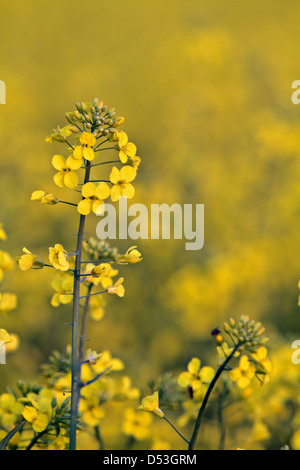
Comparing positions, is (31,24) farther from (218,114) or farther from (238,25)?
(218,114)

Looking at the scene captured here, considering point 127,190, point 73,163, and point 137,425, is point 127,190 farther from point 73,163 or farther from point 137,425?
point 137,425

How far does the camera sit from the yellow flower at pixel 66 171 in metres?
1.28

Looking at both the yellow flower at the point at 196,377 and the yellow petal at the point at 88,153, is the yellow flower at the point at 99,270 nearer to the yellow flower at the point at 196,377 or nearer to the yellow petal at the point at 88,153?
the yellow petal at the point at 88,153

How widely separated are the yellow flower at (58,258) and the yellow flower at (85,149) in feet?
0.79

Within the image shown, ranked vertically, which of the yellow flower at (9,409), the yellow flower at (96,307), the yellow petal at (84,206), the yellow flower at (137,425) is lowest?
the yellow flower at (137,425)

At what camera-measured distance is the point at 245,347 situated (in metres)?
1.33

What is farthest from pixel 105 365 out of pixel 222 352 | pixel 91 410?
pixel 222 352

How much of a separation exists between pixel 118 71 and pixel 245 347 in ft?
26.9

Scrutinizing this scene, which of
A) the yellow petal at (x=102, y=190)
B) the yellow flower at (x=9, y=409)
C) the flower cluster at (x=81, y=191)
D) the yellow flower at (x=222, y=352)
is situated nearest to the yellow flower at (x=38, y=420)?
the flower cluster at (x=81, y=191)

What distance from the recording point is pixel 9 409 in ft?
4.76

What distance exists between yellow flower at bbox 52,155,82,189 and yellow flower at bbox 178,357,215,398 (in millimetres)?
662

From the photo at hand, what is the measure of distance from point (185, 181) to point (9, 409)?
4189mm
